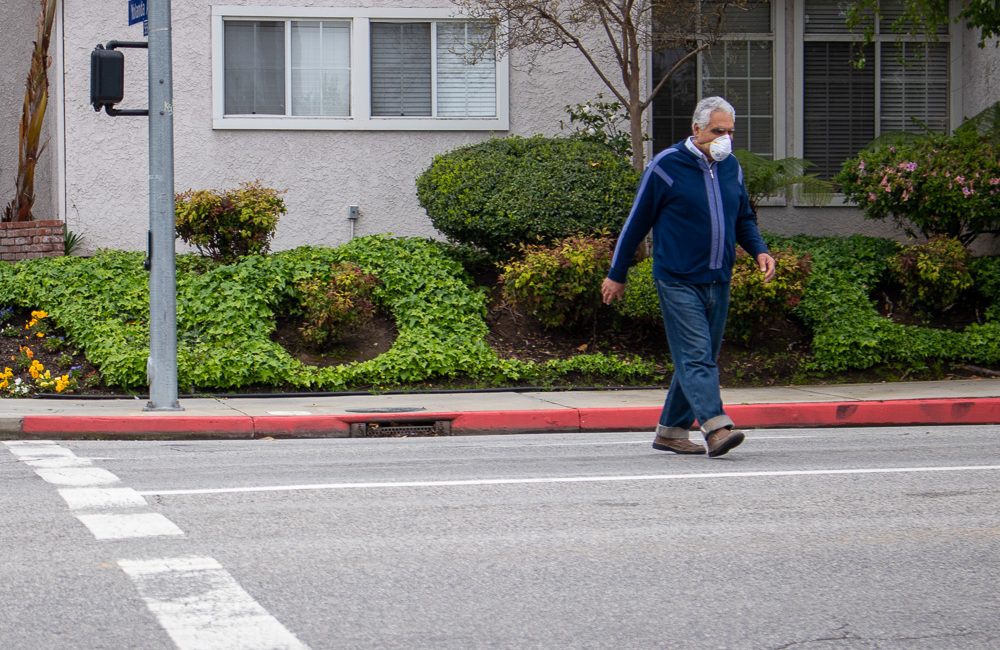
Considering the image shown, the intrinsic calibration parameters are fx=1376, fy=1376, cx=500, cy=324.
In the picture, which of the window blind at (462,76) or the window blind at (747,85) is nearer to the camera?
the window blind at (462,76)

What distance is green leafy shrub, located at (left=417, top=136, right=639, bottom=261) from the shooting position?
1335 cm

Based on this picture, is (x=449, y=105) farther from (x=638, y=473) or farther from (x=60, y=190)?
(x=638, y=473)

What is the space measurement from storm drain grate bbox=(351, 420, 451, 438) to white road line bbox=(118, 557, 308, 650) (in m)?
4.79

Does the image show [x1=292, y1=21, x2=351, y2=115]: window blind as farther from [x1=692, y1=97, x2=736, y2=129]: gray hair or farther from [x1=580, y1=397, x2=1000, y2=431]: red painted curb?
[x1=692, y1=97, x2=736, y2=129]: gray hair

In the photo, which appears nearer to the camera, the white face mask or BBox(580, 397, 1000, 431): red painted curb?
the white face mask

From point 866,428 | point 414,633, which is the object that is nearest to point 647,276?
point 866,428

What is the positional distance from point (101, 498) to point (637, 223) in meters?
3.33

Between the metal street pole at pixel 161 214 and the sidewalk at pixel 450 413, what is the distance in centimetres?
31

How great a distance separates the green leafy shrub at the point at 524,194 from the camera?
1335 cm

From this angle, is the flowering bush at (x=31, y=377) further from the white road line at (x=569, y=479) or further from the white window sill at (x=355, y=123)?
the white road line at (x=569, y=479)

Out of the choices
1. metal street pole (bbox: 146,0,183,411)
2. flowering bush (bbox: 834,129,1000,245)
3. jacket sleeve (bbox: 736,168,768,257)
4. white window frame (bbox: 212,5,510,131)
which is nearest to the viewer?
jacket sleeve (bbox: 736,168,768,257)

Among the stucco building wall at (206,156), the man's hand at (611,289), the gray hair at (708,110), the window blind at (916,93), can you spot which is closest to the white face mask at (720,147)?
the gray hair at (708,110)

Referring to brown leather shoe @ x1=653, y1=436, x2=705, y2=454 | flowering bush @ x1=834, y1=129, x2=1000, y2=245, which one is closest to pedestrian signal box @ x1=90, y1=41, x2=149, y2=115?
brown leather shoe @ x1=653, y1=436, x2=705, y2=454

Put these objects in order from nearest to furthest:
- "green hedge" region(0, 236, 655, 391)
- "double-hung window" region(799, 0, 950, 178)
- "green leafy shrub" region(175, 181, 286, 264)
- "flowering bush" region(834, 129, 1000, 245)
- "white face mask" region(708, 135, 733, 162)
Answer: "white face mask" region(708, 135, 733, 162)
"green hedge" region(0, 236, 655, 391)
"green leafy shrub" region(175, 181, 286, 264)
"flowering bush" region(834, 129, 1000, 245)
"double-hung window" region(799, 0, 950, 178)
